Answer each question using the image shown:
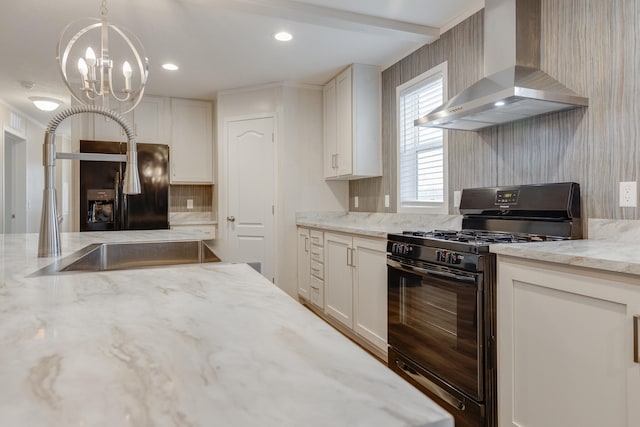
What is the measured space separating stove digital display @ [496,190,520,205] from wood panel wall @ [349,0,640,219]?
3.4 inches

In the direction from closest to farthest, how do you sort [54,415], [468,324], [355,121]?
[54,415] < [468,324] < [355,121]

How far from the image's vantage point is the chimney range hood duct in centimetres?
187

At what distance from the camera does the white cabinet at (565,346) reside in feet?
4.02

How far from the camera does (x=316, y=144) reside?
14.0 feet

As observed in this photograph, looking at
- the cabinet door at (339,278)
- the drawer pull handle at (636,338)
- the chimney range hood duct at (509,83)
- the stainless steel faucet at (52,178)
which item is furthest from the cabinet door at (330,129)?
the drawer pull handle at (636,338)

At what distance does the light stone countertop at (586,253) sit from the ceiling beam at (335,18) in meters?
1.84

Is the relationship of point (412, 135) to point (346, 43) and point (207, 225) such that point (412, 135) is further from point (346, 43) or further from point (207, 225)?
point (207, 225)

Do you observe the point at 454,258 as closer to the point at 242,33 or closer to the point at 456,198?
the point at 456,198

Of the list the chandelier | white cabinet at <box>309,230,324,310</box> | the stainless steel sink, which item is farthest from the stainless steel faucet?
white cabinet at <box>309,230,324,310</box>

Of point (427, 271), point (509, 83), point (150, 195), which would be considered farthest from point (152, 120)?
point (509, 83)

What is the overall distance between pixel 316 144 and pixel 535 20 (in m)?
2.48

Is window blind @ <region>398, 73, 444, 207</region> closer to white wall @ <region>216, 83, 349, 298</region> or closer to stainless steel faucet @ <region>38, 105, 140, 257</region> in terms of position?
white wall @ <region>216, 83, 349, 298</region>

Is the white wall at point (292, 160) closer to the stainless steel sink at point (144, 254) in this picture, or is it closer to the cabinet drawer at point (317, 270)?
the cabinet drawer at point (317, 270)

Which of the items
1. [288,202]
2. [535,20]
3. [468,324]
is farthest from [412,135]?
[468,324]
